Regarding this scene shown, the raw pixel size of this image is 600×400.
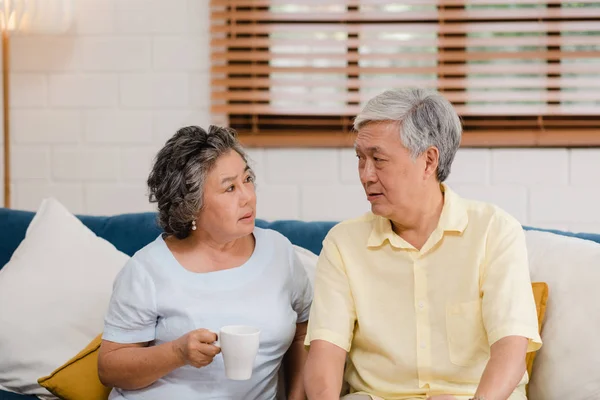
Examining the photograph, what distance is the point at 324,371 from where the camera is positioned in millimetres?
1729

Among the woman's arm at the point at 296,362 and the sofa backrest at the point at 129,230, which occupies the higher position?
the sofa backrest at the point at 129,230

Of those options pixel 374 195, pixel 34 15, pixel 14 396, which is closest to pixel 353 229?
pixel 374 195

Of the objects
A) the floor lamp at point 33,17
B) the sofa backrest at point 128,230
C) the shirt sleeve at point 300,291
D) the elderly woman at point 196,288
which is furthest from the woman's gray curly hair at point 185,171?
the floor lamp at point 33,17

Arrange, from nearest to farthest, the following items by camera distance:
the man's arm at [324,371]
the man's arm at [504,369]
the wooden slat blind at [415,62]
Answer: the man's arm at [504,369]
the man's arm at [324,371]
the wooden slat blind at [415,62]

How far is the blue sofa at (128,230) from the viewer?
7.66ft

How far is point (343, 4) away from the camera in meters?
2.79

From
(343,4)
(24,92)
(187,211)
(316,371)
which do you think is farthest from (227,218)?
(24,92)

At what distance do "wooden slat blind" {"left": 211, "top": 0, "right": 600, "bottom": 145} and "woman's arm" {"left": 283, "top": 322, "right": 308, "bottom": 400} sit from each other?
0.97 metres

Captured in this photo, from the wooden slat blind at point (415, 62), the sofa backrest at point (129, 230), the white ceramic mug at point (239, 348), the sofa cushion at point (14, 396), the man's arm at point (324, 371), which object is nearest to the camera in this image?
the white ceramic mug at point (239, 348)

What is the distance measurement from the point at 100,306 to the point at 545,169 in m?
1.52

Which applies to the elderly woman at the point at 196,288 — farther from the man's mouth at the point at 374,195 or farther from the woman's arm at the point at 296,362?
the man's mouth at the point at 374,195

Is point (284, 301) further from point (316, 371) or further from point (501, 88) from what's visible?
point (501, 88)

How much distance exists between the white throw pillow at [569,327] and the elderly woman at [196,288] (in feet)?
1.92

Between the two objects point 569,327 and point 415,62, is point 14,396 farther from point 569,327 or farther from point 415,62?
point 415,62
